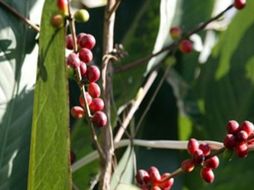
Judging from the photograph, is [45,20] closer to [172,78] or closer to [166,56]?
[166,56]

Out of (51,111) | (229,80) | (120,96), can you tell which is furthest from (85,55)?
(229,80)

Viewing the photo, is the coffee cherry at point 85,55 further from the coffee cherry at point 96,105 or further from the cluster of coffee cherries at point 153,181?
the cluster of coffee cherries at point 153,181

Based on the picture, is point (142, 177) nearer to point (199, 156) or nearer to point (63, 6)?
point (199, 156)

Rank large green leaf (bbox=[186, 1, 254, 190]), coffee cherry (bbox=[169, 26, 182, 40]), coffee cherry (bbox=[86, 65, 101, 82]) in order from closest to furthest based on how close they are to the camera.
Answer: coffee cherry (bbox=[86, 65, 101, 82]), coffee cherry (bbox=[169, 26, 182, 40]), large green leaf (bbox=[186, 1, 254, 190])

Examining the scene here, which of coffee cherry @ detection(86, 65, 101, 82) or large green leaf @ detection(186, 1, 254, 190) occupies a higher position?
coffee cherry @ detection(86, 65, 101, 82)

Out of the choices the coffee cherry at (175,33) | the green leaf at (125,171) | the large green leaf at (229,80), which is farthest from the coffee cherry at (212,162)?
the large green leaf at (229,80)

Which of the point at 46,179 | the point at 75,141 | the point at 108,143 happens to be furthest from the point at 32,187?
the point at 75,141

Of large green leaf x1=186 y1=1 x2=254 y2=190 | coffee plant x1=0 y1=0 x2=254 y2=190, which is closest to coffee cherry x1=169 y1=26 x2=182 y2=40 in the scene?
coffee plant x1=0 y1=0 x2=254 y2=190

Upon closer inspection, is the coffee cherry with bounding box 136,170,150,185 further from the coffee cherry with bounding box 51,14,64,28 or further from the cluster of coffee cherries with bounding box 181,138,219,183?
the coffee cherry with bounding box 51,14,64,28
